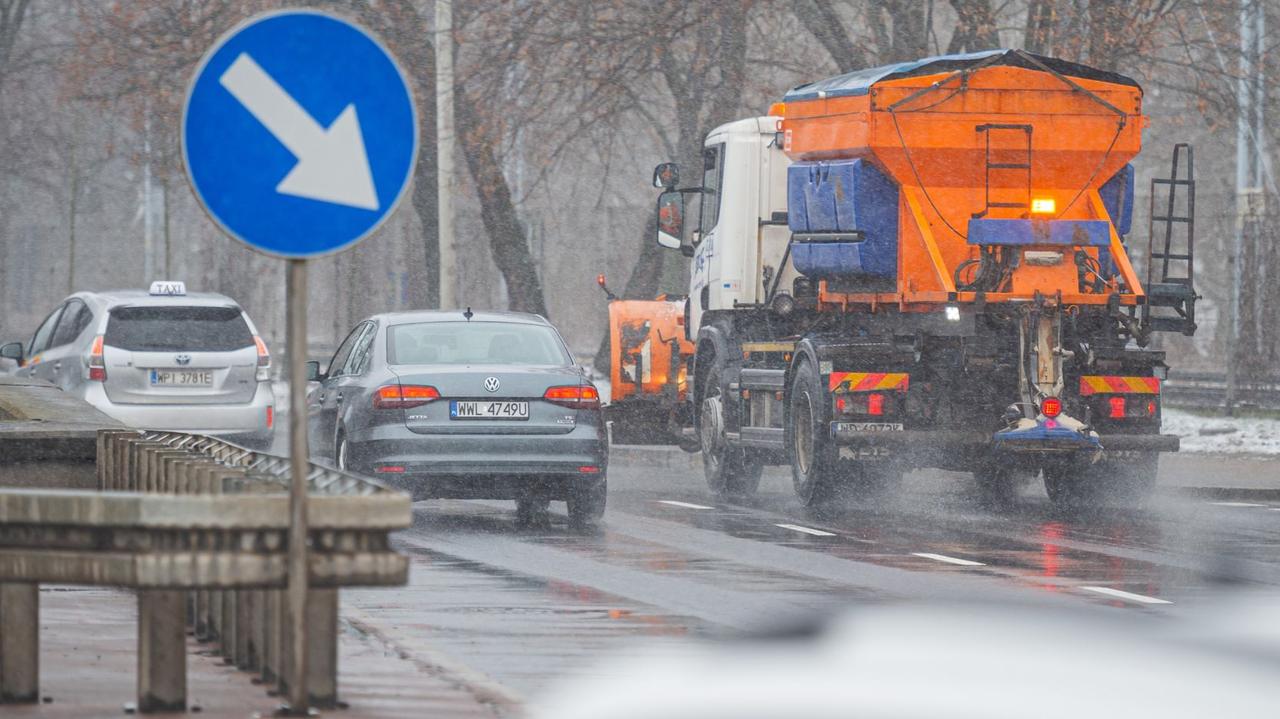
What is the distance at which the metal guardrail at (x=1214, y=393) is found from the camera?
26766 millimetres

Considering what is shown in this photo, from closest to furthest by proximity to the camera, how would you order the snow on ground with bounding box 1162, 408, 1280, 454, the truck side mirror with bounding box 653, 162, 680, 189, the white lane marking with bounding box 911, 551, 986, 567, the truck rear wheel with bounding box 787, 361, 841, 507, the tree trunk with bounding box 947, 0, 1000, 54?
the white lane marking with bounding box 911, 551, 986, 567
the truck rear wheel with bounding box 787, 361, 841, 507
the truck side mirror with bounding box 653, 162, 680, 189
the snow on ground with bounding box 1162, 408, 1280, 454
the tree trunk with bounding box 947, 0, 1000, 54

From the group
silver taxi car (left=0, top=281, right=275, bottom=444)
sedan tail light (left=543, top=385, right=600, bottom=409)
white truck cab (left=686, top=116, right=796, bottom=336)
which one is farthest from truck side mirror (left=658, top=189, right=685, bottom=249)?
sedan tail light (left=543, top=385, right=600, bottom=409)

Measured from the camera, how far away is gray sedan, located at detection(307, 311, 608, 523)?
1473 centimetres

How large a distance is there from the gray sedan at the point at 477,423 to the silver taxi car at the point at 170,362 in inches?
201

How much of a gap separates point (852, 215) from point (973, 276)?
104 centimetres

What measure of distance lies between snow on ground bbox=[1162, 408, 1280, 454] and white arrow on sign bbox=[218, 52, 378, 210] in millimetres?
18668

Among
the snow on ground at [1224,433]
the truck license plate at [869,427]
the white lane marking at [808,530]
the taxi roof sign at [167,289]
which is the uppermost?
the taxi roof sign at [167,289]

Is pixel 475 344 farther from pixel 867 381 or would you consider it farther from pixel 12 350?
pixel 12 350

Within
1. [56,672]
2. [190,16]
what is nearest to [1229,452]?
[190,16]

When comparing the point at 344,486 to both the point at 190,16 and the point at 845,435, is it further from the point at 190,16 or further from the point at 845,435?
the point at 190,16

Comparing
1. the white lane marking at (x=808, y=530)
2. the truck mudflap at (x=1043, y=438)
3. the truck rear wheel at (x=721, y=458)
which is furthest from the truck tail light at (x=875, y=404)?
the truck rear wheel at (x=721, y=458)

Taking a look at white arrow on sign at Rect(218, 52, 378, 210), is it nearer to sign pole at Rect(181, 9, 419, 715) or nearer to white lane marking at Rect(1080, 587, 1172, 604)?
sign pole at Rect(181, 9, 419, 715)

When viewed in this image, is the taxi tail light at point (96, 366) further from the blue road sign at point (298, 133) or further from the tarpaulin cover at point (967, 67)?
the blue road sign at point (298, 133)

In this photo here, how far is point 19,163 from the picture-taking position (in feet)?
165
